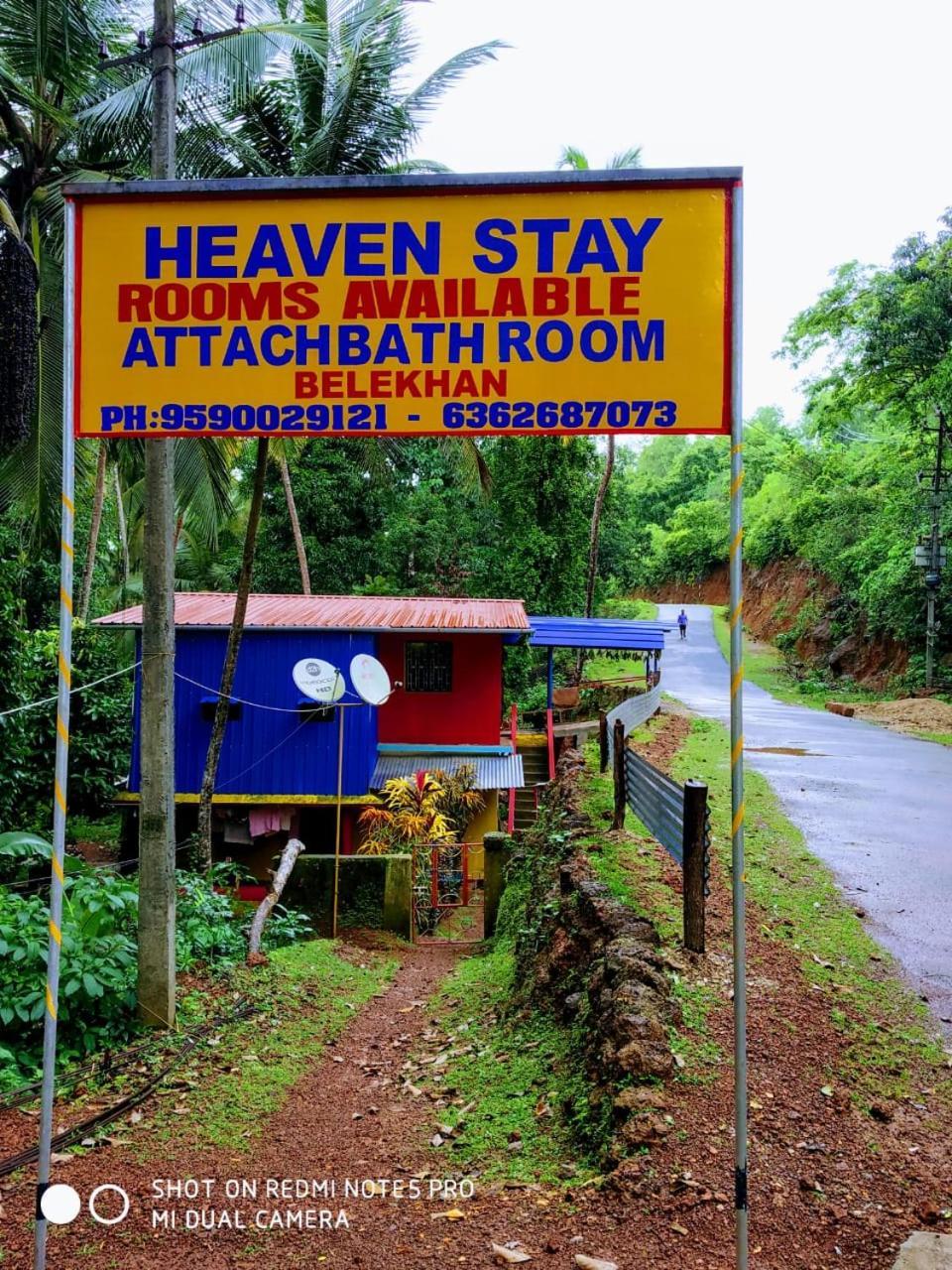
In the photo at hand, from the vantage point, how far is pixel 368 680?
13.4 meters

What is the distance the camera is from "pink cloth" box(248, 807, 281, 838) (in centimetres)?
1496

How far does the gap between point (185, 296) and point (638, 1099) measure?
4.08 m

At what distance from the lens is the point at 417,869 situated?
12508 millimetres

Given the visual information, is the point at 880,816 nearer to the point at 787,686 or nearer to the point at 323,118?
the point at 323,118

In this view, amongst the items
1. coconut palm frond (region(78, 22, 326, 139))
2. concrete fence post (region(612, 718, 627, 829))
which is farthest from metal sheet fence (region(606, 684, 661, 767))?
coconut palm frond (region(78, 22, 326, 139))

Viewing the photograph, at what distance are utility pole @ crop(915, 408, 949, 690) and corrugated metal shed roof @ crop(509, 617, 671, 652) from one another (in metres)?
11.0

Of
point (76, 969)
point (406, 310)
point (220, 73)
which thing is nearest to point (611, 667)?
point (220, 73)

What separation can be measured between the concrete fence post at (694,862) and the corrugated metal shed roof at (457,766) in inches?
368

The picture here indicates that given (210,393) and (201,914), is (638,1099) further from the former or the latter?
(201,914)

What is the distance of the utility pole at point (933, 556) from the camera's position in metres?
26.1

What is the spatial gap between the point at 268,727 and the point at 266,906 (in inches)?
247

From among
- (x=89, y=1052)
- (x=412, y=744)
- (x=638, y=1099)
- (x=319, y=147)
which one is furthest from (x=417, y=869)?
(x=319, y=147)

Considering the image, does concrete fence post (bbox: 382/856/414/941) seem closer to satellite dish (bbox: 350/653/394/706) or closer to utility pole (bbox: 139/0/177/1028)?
satellite dish (bbox: 350/653/394/706)

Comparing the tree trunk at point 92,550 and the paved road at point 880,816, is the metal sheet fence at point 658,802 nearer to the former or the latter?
the paved road at point 880,816
